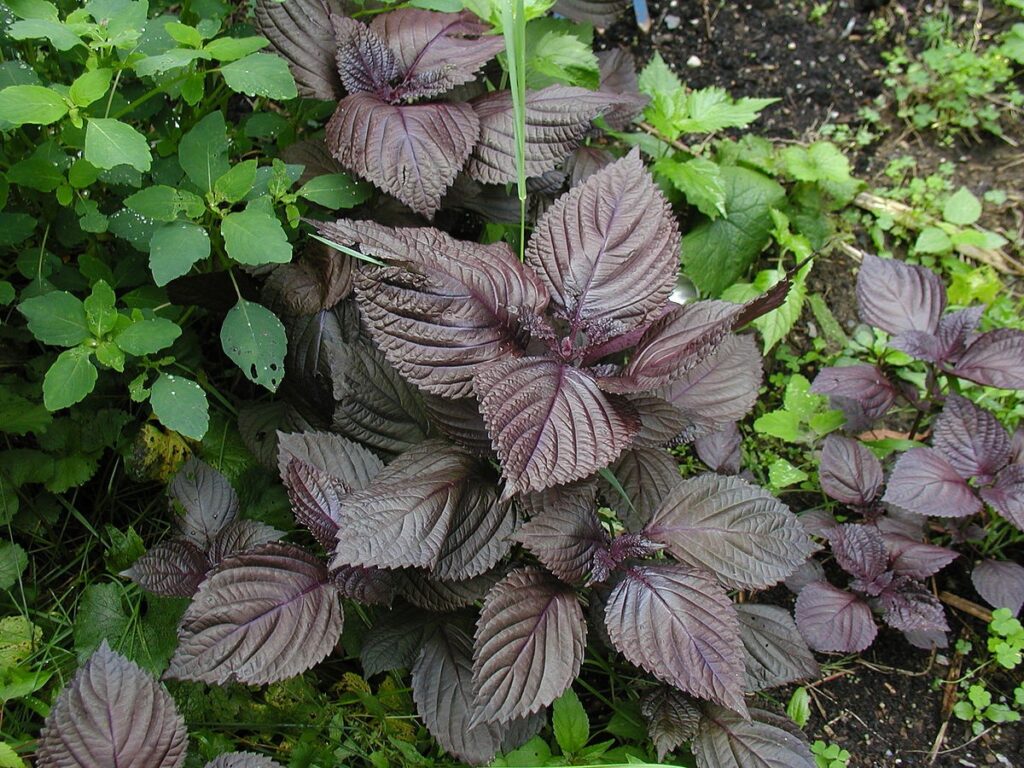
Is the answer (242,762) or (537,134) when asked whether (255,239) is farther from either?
(242,762)

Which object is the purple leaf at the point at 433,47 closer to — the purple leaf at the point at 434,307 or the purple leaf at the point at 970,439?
the purple leaf at the point at 434,307

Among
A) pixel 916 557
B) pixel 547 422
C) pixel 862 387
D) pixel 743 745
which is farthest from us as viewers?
pixel 862 387

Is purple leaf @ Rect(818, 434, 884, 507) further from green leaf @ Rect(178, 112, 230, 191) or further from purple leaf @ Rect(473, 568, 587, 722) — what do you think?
green leaf @ Rect(178, 112, 230, 191)

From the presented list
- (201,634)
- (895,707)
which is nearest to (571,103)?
(201,634)

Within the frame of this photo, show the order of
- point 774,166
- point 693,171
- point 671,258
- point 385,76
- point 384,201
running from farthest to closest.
Answer: point 774,166
point 693,171
point 384,201
point 385,76
point 671,258

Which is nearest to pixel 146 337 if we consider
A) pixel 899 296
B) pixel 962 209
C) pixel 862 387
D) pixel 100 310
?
pixel 100 310

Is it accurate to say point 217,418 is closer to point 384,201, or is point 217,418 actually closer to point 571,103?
point 384,201
